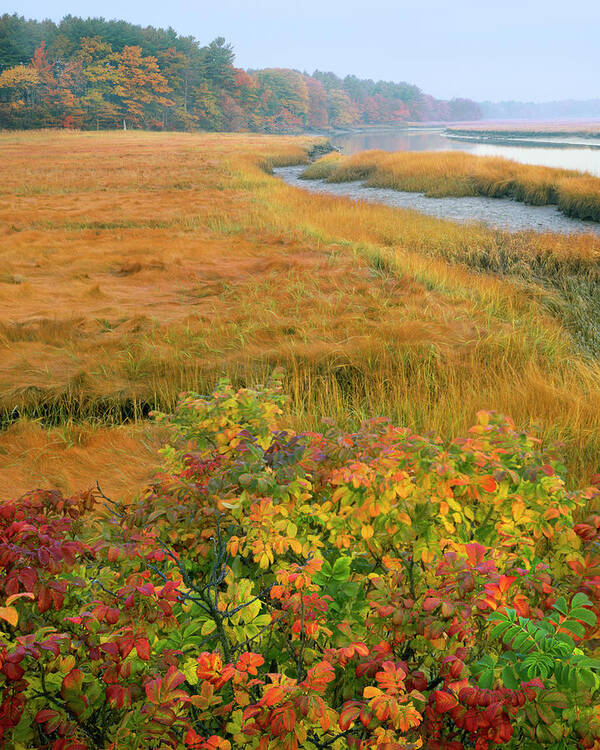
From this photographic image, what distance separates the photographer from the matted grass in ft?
14.3

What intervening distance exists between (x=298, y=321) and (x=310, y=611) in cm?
478

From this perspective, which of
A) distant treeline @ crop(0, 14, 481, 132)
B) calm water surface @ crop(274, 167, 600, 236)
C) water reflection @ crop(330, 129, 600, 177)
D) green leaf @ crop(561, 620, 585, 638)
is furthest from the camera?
distant treeline @ crop(0, 14, 481, 132)

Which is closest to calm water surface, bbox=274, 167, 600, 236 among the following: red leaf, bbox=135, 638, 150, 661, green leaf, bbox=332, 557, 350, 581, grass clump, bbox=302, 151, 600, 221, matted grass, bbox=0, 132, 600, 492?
grass clump, bbox=302, 151, 600, 221

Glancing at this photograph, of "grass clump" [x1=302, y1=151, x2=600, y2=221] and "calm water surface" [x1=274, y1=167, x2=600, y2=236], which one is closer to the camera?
"calm water surface" [x1=274, y1=167, x2=600, y2=236]

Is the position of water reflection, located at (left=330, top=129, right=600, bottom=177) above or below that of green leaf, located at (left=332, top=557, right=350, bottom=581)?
above

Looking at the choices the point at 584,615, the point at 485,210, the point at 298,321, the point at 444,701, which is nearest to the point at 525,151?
the point at 485,210

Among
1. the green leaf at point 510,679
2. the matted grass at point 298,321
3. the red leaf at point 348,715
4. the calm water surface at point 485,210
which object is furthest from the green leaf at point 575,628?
the calm water surface at point 485,210

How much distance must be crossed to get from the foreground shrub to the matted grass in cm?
144

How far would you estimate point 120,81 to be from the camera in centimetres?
6316

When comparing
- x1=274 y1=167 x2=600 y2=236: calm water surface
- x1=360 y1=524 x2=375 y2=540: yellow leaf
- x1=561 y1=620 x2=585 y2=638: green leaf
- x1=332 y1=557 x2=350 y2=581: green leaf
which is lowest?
x1=332 y1=557 x2=350 y2=581: green leaf

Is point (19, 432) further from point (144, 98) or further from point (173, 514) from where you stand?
point (144, 98)

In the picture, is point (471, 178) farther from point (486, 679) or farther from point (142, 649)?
point (142, 649)

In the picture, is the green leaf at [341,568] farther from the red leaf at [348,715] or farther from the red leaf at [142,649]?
the red leaf at [142,649]

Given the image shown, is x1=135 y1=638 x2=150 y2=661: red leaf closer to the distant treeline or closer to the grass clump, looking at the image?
the grass clump
